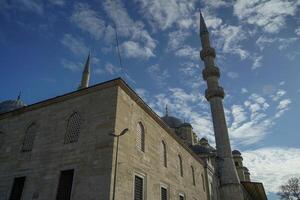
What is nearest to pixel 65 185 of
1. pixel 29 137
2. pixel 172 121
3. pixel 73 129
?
pixel 73 129

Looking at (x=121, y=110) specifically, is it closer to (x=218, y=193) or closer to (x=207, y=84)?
(x=218, y=193)

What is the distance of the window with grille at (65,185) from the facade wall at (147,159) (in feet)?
5.56

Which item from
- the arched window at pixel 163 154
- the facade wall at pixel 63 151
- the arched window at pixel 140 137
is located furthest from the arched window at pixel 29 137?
the arched window at pixel 163 154

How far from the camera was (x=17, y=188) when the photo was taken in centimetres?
942

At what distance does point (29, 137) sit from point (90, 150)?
3456 millimetres

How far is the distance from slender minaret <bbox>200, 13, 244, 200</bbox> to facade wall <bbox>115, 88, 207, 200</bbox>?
19.8 feet

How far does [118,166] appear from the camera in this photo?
8219mm

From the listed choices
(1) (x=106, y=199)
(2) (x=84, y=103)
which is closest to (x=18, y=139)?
(2) (x=84, y=103)

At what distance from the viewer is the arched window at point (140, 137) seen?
33.3ft

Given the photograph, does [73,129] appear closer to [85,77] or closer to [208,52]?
[85,77]

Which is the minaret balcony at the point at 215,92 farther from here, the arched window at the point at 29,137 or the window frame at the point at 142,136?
the arched window at the point at 29,137

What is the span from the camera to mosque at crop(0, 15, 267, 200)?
26.9 ft

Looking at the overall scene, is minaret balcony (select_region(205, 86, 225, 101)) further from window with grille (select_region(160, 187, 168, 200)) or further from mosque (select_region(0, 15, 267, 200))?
window with grille (select_region(160, 187, 168, 200))

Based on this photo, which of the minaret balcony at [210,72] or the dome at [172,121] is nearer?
the minaret balcony at [210,72]
